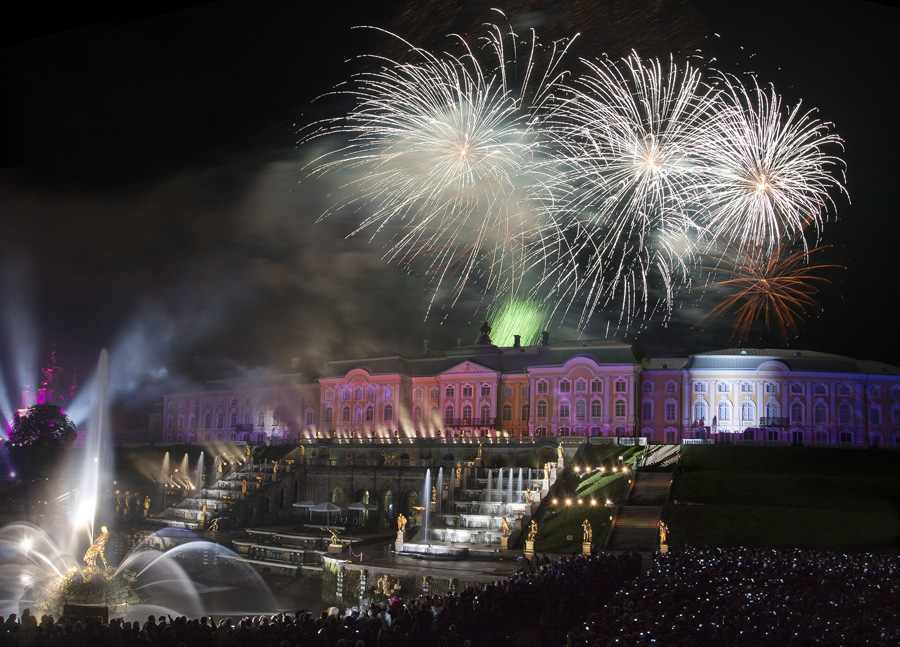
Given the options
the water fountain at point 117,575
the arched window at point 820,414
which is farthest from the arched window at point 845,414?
the water fountain at point 117,575

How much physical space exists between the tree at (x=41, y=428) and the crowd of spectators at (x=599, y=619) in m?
50.0

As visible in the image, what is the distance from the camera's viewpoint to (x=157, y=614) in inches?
1024

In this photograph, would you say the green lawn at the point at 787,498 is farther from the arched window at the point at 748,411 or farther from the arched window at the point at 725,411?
the arched window at the point at 725,411

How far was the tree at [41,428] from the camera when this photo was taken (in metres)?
62.1

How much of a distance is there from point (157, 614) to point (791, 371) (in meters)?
48.3

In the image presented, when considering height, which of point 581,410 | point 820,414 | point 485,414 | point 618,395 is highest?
point 618,395

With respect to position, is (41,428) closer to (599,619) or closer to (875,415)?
(599,619)

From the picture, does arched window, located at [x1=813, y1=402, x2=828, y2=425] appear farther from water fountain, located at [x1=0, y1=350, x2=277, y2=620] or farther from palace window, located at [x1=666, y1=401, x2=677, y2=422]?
water fountain, located at [x1=0, y1=350, x2=277, y2=620]

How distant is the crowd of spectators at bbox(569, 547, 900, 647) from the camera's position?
46.8 feet

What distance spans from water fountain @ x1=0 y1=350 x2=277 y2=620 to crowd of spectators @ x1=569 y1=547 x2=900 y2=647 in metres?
13.6

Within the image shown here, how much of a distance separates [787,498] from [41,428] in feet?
179

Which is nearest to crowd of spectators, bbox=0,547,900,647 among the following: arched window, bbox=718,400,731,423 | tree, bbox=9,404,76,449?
arched window, bbox=718,400,731,423

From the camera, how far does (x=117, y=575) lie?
26.3 meters

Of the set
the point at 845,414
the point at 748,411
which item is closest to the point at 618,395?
the point at 748,411
